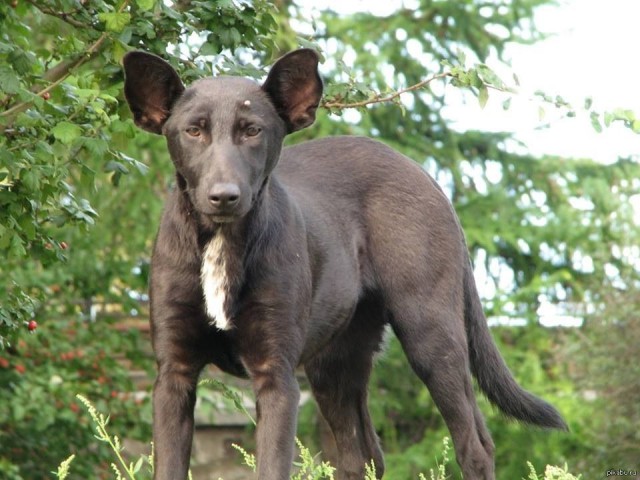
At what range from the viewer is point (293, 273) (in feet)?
14.6

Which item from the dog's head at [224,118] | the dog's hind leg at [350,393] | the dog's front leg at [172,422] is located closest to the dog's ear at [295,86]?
the dog's head at [224,118]

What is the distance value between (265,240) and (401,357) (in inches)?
312

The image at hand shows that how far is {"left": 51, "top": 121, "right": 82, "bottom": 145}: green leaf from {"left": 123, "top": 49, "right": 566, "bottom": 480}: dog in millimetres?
247

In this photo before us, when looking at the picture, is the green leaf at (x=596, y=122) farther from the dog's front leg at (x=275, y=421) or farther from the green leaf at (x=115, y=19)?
the green leaf at (x=115, y=19)

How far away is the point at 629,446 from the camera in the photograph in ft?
35.4

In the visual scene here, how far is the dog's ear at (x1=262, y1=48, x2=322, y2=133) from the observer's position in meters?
4.32

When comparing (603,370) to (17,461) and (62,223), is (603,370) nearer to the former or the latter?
(17,461)

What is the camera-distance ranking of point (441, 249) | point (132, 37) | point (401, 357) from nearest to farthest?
point (132, 37) → point (441, 249) → point (401, 357)

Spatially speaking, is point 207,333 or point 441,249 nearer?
point 207,333

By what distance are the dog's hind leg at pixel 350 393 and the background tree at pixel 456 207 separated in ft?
3.26

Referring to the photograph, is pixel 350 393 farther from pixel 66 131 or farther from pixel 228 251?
pixel 66 131

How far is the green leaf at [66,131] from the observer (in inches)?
174

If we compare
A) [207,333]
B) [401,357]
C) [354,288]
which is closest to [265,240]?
[207,333]

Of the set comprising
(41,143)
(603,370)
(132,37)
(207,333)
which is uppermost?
(132,37)
